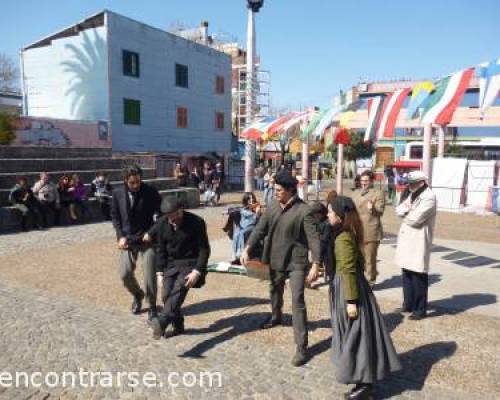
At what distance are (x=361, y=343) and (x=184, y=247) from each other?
6.57 feet

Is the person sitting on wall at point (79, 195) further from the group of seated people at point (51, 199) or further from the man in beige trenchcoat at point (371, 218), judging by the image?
the man in beige trenchcoat at point (371, 218)

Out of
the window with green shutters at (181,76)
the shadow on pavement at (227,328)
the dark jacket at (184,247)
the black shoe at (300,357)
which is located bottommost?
the shadow on pavement at (227,328)

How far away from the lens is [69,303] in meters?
5.98

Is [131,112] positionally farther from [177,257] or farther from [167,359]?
[167,359]

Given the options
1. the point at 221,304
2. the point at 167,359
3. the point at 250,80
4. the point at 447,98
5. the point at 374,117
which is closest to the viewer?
the point at 167,359

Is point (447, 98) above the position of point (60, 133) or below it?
above

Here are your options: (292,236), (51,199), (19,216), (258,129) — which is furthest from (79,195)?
(292,236)

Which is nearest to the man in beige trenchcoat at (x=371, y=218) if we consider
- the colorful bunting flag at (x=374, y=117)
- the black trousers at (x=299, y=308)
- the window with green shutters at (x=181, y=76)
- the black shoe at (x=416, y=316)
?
the black shoe at (x=416, y=316)

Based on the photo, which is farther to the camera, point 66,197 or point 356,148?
point 356,148

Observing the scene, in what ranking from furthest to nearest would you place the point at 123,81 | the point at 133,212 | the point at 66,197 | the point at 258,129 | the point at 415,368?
the point at 123,81, the point at 258,129, the point at 66,197, the point at 133,212, the point at 415,368

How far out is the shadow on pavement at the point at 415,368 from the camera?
3.79 meters

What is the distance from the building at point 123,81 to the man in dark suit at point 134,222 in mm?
20005

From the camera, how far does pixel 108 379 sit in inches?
154

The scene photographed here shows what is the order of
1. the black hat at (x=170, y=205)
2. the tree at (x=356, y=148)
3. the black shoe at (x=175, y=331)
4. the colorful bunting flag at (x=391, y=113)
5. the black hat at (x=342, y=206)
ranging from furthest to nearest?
1. the tree at (x=356, y=148)
2. the colorful bunting flag at (x=391, y=113)
3. the black shoe at (x=175, y=331)
4. the black hat at (x=170, y=205)
5. the black hat at (x=342, y=206)
